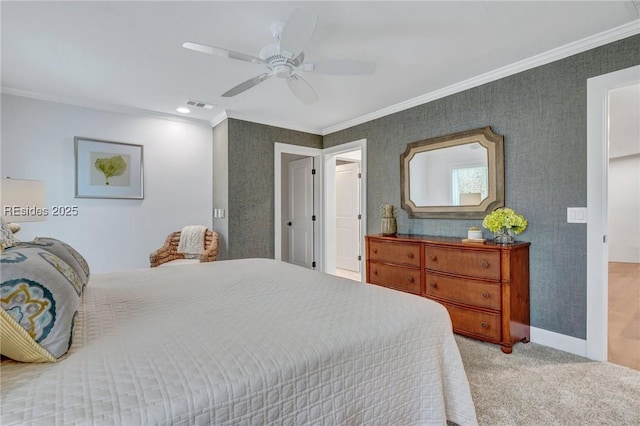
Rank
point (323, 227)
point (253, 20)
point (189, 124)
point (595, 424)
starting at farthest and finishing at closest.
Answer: point (323, 227)
point (189, 124)
point (253, 20)
point (595, 424)

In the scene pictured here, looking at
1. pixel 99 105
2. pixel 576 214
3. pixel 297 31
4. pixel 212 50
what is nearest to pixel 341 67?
pixel 297 31

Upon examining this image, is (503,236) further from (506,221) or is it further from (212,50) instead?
(212,50)

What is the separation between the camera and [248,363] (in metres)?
0.90

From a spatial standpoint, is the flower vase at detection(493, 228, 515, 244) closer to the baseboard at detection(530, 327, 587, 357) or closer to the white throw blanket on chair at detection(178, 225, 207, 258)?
the baseboard at detection(530, 327, 587, 357)

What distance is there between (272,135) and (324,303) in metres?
3.44

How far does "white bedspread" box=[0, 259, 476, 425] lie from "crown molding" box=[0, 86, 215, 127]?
2.80 meters

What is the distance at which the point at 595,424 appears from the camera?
161 centimetres

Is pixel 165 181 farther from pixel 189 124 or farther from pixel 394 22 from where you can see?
pixel 394 22

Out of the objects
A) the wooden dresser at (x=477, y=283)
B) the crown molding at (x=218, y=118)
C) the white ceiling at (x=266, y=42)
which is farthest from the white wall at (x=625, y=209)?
the crown molding at (x=218, y=118)

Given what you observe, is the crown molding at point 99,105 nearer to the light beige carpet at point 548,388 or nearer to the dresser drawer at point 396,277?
the dresser drawer at point 396,277

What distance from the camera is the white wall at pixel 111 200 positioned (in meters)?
3.22

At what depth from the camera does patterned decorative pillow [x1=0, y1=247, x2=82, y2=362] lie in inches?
32.3

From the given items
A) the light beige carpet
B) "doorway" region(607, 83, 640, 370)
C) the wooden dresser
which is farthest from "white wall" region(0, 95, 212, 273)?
"doorway" region(607, 83, 640, 370)

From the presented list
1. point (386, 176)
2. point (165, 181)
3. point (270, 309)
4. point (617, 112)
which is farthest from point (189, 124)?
point (617, 112)
